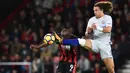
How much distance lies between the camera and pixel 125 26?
16.4 meters

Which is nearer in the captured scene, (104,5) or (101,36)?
(101,36)

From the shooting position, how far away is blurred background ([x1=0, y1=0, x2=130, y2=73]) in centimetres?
1542

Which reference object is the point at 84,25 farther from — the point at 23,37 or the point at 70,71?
the point at 70,71

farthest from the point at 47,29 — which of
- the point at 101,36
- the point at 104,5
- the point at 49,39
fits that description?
the point at 49,39

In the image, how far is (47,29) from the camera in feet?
61.4

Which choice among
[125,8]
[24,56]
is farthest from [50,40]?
[125,8]

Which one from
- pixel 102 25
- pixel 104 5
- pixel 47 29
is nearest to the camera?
pixel 102 25

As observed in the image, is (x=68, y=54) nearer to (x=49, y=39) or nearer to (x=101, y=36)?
(x=49, y=39)

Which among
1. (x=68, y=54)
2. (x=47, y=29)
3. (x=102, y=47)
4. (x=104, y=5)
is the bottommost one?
(x=68, y=54)

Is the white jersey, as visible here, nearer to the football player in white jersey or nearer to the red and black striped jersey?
the football player in white jersey

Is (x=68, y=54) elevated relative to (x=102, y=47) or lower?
lower

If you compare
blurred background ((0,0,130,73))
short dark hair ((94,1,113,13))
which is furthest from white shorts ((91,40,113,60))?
blurred background ((0,0,130,73))

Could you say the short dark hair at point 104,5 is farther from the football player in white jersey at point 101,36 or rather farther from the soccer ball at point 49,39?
the soccer ball at point 49,39

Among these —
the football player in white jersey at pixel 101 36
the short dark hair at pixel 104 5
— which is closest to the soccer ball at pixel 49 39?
the football player in white jersey at pixel 101 36
